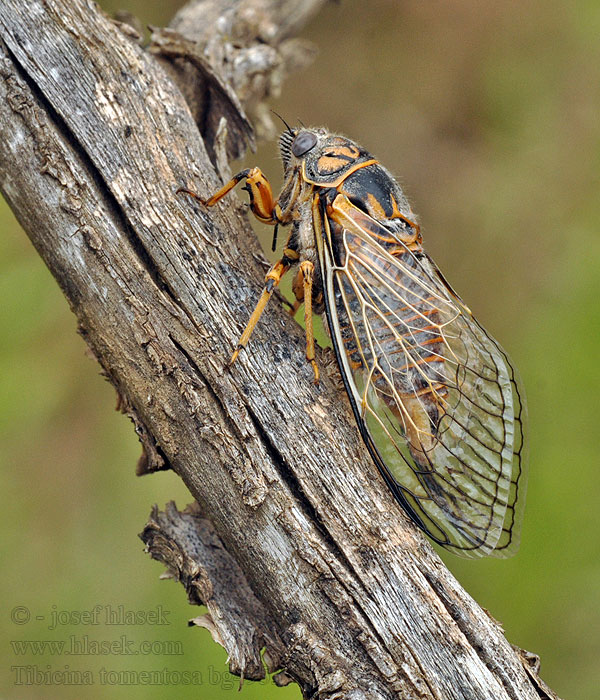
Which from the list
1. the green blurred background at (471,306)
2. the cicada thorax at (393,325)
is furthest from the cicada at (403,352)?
the green blurred background at (471,306)

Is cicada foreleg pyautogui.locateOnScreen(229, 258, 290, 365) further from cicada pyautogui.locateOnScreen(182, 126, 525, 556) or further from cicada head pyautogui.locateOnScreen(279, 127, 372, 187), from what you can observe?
cicada head pyautogui.locateOnScreen(279, 127, 372, 187)

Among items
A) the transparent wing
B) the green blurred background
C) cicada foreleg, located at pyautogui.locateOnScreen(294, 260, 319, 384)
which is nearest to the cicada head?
the transparent wing

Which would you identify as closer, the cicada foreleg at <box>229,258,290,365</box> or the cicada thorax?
the cicada foreleg at <box>229,258,290,365</box>

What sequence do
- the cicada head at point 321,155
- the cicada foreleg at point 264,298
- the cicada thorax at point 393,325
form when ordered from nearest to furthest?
the cicada foreleg at point 264,298, the cicada thorax at point 393,325, the cicada head at point 321,155

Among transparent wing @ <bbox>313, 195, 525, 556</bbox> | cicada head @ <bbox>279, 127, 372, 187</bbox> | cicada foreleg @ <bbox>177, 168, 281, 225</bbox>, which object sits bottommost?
transparent wing @ <bbox>313, 195, 525, 556</bbox>

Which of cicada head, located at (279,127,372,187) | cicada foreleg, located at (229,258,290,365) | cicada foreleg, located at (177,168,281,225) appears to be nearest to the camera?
cicada foreleg, located at (229,258,290,365)

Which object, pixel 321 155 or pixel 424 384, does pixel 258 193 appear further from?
pixel 424 384

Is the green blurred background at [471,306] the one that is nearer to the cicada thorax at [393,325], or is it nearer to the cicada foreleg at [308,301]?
the cicada foreleg at [308,301]

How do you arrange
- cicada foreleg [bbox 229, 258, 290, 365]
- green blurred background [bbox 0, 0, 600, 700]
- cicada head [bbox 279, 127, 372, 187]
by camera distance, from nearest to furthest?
1. cicada foreleg [bbox 229, 258, 290, 365]
2. cicada head [bbox 279, 127, 372, 187]
3. green blurred background [bbox 0, 0, 600, 700]
